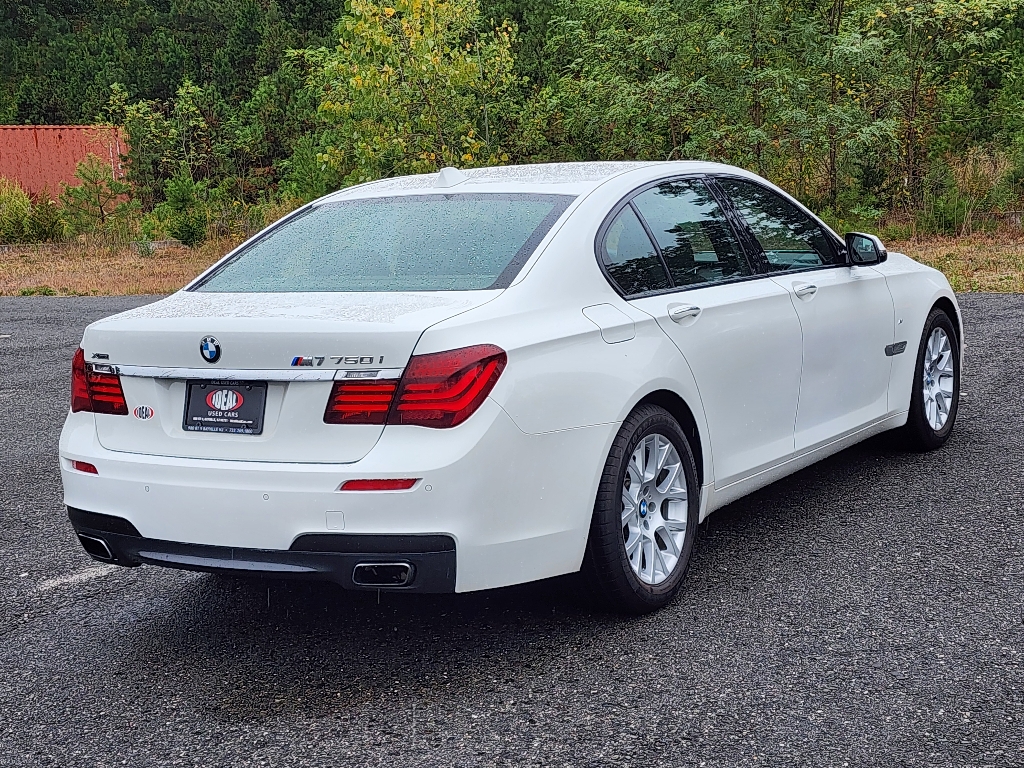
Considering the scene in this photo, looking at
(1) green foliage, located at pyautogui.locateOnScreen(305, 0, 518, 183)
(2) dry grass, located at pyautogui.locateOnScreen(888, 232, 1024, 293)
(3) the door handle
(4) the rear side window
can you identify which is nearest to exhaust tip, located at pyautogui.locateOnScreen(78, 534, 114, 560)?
(4) the rear side window

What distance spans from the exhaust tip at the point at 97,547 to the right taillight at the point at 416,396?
937mm

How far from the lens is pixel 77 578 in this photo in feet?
15.8

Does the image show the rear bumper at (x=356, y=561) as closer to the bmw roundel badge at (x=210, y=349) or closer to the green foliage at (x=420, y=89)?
the bmw roundel badge at (x=210, y=349)

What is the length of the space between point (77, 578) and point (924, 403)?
13.4ft

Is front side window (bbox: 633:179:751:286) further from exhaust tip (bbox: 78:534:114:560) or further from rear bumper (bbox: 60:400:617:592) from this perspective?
exhaust tip (bbox: 78:534:114:560)

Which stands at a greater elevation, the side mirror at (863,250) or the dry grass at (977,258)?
the side mirror at (863,250)

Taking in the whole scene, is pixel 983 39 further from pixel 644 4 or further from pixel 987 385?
pixel 987 385

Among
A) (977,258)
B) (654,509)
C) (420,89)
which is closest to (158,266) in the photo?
(420,89)

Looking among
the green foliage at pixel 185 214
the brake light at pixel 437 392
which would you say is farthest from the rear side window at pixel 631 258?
the green foliage at pixel 185 214

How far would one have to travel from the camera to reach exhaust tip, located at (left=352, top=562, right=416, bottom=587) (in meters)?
3.47

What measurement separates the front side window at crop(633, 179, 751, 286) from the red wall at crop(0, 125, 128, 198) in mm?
31694

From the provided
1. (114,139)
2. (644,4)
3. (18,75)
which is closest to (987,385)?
(644,4)

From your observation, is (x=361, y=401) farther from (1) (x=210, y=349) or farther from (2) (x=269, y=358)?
(1) (x=210, y=349)

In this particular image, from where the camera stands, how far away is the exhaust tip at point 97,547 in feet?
12.6
